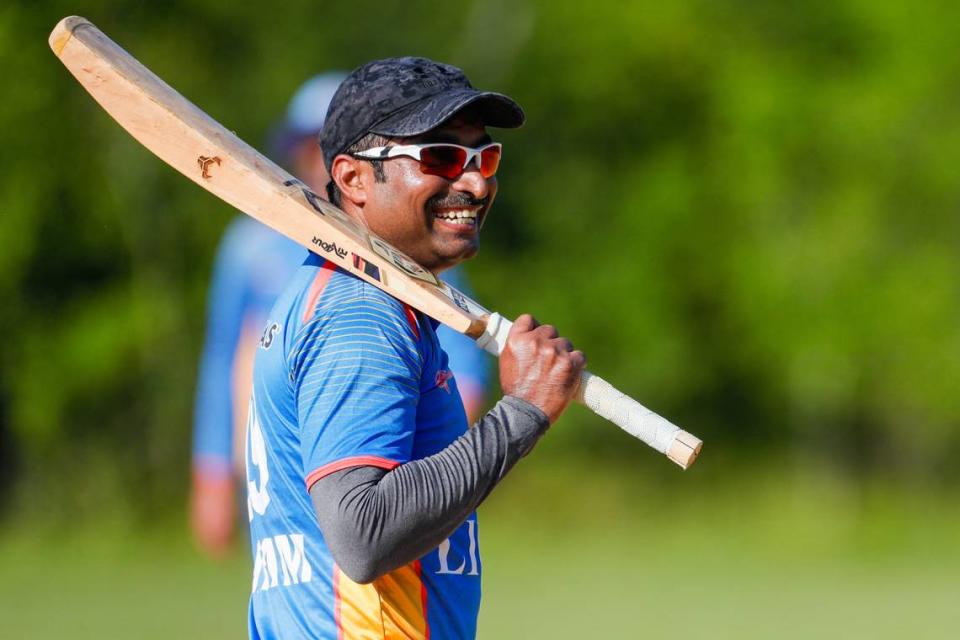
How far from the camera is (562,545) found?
14500 millimetres

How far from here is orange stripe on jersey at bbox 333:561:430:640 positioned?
8.34ft

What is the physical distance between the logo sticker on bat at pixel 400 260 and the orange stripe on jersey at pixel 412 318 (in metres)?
0.07

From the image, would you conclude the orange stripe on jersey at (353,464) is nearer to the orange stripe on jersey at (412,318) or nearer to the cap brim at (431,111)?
the orange stripe on jersey at (412,318)

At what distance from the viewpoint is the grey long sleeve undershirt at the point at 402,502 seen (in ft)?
7.68

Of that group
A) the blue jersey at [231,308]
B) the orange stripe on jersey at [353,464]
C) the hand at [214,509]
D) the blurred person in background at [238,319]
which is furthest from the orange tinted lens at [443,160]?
the hand at [214,509]

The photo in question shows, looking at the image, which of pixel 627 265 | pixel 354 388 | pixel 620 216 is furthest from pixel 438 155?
pixel 620 216

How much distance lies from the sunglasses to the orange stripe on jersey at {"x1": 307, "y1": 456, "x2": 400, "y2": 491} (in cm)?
62

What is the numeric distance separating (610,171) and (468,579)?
15833 millimetres

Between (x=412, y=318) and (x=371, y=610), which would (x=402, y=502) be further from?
(x=412, y=318)

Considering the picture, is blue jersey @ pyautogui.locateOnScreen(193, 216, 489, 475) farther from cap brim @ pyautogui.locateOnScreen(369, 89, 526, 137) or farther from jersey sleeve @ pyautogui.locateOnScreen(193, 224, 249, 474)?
cap brim @ pyautogui.locateOnScreen(369, 89, 526, 137)

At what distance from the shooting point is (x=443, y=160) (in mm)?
2762

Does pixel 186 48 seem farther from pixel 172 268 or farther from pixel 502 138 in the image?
pixel 502 138

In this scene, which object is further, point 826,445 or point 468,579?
point 826,445

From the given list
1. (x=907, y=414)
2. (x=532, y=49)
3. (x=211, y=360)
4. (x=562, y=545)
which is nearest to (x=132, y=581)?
(x=562, y=545)
